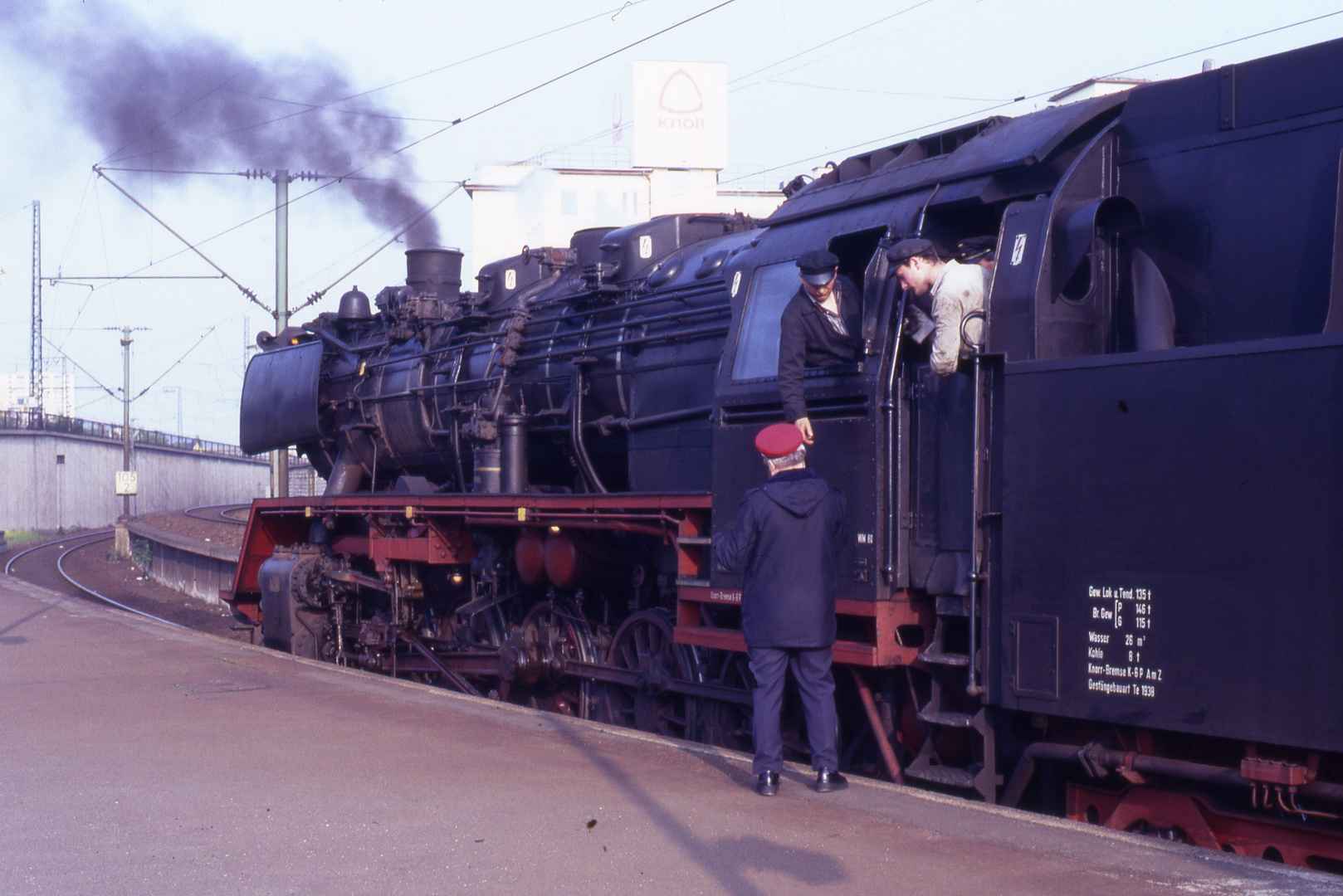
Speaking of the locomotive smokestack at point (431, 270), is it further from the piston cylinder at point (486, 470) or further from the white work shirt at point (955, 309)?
the white work shirt at point (955, 309)

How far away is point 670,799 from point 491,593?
535 centimetres

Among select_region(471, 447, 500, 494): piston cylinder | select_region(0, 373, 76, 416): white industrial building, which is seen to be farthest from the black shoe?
select_region(0, 373, 76, 416): white industrial building

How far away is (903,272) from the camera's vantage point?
226 inches

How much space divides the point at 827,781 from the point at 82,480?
6583 centimetres

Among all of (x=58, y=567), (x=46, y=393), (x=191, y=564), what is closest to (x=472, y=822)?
(x=191, y=564)

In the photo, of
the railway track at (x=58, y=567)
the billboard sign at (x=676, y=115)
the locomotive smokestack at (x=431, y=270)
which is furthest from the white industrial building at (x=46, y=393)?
the locomotive smokestack at (x=431, y=270)

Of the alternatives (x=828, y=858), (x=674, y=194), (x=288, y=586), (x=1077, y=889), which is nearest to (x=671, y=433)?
(x=828, y=858)

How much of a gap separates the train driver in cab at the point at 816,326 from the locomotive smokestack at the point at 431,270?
7.88 m

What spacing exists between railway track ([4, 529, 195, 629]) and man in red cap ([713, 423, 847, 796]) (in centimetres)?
1649

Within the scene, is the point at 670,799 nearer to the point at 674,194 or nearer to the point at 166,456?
the point at 674,194

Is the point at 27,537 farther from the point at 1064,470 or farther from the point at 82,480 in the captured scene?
the point at 1064,470

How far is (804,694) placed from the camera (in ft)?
19.1

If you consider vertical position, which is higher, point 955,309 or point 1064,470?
point 955,309

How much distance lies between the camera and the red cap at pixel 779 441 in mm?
5734
